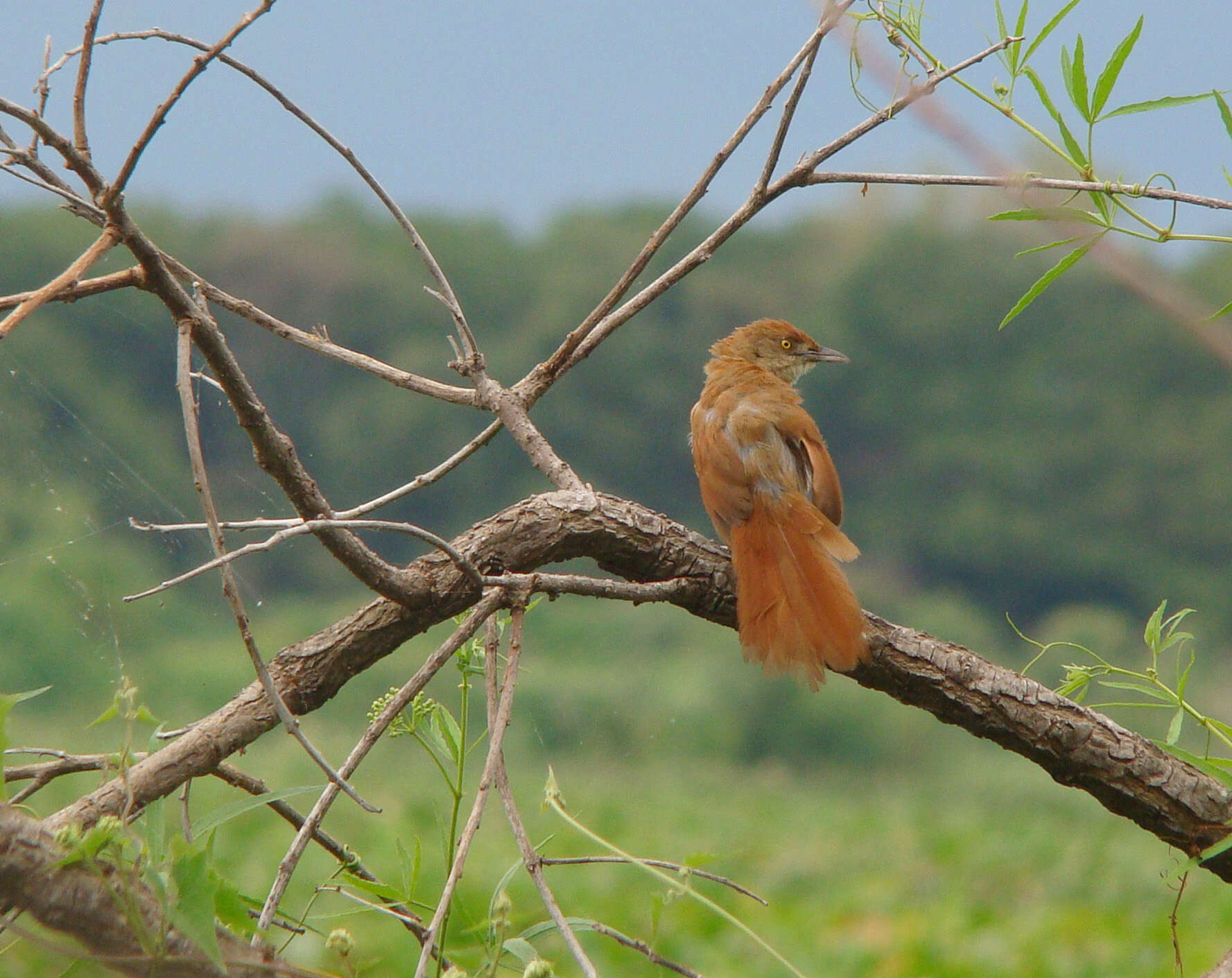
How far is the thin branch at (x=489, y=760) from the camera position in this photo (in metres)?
1.35

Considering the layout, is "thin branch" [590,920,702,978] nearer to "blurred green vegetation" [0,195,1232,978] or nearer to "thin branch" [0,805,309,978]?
"blurred green vegetation" [0,195,1232,978]

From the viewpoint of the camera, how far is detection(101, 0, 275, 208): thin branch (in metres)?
1.37

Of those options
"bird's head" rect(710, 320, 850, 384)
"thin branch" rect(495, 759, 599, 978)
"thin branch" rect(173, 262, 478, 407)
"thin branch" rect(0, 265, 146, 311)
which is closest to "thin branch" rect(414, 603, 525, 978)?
"thin branch" rect(495, 759, 599, 978)

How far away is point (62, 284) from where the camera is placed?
4.53 feet

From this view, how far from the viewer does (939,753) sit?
28156mm

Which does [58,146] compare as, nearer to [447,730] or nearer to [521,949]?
[447,730]

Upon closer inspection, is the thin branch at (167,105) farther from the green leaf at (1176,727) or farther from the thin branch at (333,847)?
the green leaf at (1176,727)

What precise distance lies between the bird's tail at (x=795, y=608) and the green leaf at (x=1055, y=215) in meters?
0.85

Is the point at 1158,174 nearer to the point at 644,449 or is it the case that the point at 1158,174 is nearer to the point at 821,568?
the point at 821,568

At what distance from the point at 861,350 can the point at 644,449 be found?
1337 centimetres

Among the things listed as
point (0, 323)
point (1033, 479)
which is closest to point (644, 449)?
point (1033, 479)

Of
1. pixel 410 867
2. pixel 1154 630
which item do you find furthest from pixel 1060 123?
pixel 410 867

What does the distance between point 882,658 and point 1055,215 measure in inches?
35.6

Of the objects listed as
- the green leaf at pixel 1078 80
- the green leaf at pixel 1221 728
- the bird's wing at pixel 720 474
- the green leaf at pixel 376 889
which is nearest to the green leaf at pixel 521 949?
the green leaf at pixel 376 889
